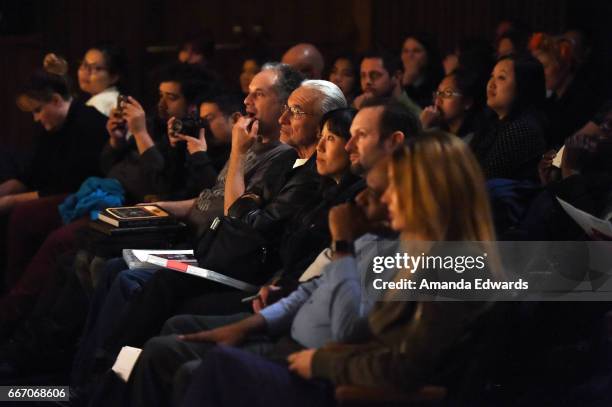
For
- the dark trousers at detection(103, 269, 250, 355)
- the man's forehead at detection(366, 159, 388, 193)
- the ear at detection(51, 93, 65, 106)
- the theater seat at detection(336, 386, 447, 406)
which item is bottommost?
the dark trousers at detection(103, 269, 250, 355)

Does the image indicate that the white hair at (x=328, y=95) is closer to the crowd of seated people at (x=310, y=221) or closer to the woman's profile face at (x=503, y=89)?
the crowd of seated people at (x=310, y=221)

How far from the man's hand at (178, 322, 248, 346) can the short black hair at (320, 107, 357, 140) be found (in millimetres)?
661

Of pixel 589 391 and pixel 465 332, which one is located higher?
pixel 465 332

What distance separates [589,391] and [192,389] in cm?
102

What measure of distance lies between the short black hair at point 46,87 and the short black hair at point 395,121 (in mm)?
2623

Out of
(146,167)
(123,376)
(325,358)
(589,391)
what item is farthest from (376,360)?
(146,167)

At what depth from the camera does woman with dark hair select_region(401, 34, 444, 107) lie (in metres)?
5.50

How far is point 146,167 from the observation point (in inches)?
181

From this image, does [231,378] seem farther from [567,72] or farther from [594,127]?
[567,72]

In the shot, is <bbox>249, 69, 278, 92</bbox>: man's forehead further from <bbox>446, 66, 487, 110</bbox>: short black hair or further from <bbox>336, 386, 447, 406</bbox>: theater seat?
<bbox>336, 386, 447, 406</bbox>: theater seat

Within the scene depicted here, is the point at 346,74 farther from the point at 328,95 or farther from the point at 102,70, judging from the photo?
the point at 328,95

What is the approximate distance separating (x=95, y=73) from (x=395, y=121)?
3.24 m

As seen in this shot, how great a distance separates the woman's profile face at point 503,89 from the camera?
12.9 ft

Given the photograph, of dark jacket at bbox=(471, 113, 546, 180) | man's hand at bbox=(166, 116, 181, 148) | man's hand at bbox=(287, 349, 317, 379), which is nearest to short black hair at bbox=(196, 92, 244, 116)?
man's hand at bbox=(166, 116, 181, 148)
